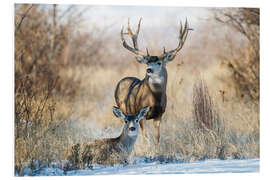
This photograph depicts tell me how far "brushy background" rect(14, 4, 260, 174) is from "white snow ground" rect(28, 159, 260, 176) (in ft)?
0.91

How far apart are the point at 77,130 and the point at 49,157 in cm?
247

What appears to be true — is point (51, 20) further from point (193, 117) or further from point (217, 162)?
point (217, 162)

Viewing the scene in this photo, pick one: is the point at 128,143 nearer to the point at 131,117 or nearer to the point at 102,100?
the point at 131,117

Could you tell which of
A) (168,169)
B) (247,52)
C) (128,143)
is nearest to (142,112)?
(128,143)

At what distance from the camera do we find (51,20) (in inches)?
596

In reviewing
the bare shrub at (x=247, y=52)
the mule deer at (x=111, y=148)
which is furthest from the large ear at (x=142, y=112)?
the bare shrub at (x=247, y=52)

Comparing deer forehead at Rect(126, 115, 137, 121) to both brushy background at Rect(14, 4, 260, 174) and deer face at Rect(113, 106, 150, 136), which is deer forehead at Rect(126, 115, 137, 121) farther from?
brushy background at Rect(14, 4, 260, 174)

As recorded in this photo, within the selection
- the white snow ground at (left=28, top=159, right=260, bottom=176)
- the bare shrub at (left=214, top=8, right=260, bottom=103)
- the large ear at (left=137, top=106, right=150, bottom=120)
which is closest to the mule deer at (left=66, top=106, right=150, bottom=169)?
the large ear at (left=137, top=106, right=150, bottom=120)

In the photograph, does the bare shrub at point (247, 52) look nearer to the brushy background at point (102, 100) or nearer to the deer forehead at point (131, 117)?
the brushy background at point (102, 100)

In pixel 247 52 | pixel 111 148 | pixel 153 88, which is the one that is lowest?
pixel 111 148

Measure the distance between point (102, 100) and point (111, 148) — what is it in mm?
7261

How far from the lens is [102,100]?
15562 mm

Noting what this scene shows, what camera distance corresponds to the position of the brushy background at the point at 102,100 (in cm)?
866
